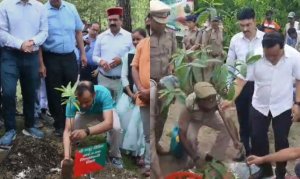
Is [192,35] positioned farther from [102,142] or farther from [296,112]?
[102,142]

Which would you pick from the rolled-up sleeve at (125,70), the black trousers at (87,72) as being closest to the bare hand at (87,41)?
the black trousers at (87,72)

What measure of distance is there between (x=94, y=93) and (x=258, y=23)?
0.83 metres

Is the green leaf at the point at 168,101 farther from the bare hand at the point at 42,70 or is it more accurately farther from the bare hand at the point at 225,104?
the bare hand at the point at 42,70

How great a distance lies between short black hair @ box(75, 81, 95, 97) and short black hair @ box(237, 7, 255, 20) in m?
0.77

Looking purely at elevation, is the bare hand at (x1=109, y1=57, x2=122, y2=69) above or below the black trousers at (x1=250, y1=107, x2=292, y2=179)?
above

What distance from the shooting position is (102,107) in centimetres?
225

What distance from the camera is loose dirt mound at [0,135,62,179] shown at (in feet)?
8.00

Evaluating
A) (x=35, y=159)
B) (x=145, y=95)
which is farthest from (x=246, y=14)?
(x=35, y=159)

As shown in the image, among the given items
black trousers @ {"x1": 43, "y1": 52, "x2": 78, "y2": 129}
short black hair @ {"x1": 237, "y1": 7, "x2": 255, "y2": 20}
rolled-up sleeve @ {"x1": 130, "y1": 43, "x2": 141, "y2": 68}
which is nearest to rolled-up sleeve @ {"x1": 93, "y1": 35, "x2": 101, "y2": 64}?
black trousers @ {"x1": 43, "y1": 52, "x2": 78, "y2": 129}

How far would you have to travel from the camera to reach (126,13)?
2123 millimetres

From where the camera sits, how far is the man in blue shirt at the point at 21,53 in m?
2.30

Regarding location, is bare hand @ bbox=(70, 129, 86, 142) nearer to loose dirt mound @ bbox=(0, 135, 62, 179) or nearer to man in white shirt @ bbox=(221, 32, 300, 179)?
loose dirt mound @ bbox=(0, 135, 62, 179)

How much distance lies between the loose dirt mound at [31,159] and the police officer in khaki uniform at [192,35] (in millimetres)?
982

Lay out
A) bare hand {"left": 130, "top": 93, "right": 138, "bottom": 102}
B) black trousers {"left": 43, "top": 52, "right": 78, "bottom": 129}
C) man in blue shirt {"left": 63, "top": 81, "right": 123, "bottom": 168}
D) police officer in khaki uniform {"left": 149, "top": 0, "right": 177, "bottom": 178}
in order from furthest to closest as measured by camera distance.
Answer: black trousers {"left": 43, "top": 52, "right": 78, "bottom": 129} < man in blue shirt {"left": 63, "top": 81, "right": 123, "bottom": 168} < bare hand {"left": 130, "top": 93, "right": 138, "bottom": 102} < police officer in khaki uniform {"left": 149, "top": 0, "right": 177, "bottom": 178}
